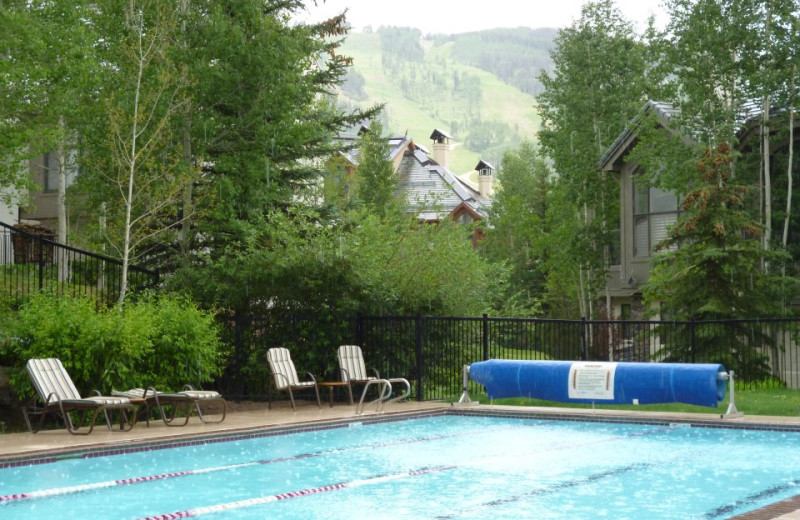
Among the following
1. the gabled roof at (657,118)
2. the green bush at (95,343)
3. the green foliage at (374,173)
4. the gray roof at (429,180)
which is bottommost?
the green bush at (95,343)

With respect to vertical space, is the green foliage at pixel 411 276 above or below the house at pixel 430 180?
below

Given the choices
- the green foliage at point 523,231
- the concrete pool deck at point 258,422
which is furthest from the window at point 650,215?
the concrete pool deck at point 258,422

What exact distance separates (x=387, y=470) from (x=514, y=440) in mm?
3189

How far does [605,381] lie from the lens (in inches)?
624

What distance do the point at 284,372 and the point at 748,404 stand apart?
772 cm

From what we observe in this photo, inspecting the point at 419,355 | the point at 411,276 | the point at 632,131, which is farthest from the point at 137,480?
the point at 632,131

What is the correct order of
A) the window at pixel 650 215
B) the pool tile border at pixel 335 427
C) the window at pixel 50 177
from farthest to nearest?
the window at pixel 50 177
the window at pixel 650 215
the pool tile border at pixel 335 427

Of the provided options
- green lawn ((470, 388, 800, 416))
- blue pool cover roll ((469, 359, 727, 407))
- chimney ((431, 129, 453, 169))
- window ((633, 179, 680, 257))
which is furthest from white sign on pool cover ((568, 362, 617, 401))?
chimney ((431, 129, 453, 169))

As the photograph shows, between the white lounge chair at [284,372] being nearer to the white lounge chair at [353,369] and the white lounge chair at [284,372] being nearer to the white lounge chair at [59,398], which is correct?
the white lounge chair at [353,369]

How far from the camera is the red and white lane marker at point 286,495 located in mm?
8672

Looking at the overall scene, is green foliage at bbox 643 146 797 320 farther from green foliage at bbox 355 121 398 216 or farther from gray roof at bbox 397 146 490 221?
gray roof at bbox 397 146 490 221

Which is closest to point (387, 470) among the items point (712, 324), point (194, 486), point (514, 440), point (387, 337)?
point (194, 486)

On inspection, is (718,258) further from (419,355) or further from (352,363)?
(352,363)

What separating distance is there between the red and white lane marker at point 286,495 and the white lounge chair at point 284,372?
5934mm
